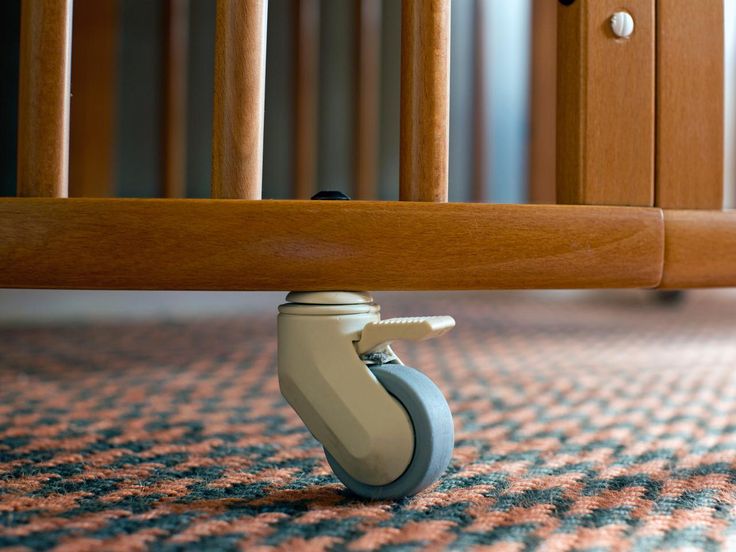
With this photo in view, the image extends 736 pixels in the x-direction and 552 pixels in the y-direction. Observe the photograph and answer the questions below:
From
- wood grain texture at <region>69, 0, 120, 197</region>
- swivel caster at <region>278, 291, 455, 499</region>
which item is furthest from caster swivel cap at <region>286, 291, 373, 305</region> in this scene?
wood grain texture at <region>69, 0, 120, 197</region>

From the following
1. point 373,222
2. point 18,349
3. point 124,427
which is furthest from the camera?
point 18,349

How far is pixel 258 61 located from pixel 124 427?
0.33 m

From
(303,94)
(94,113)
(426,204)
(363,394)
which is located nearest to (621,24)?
(426,204)

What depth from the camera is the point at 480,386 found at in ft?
2.90

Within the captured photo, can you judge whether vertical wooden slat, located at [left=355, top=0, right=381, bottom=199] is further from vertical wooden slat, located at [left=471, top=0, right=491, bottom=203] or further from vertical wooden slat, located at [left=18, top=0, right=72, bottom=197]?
vertical wooden slat, located at [left=18, top=0, right=72, bottom=197]

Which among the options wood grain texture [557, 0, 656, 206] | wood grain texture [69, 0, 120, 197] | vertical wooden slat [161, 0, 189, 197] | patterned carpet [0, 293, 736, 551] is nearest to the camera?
patterned carpet [0, 293, 736, 551]

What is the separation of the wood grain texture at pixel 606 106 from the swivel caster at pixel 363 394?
0.13 meters

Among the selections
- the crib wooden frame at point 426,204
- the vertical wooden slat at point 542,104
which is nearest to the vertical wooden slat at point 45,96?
the crib wooden frame at point 426,204

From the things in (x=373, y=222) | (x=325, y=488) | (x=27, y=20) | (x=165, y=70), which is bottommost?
(x=325, y=488)

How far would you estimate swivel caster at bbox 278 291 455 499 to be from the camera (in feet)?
1.33

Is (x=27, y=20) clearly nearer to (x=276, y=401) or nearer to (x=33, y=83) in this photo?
(x=33, y=83)

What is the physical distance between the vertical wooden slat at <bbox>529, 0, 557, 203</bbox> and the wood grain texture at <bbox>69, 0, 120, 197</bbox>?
0.69 metres

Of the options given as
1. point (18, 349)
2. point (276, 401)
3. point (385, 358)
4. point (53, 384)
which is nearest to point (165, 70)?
point (18, 349)

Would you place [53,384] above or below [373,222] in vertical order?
below
